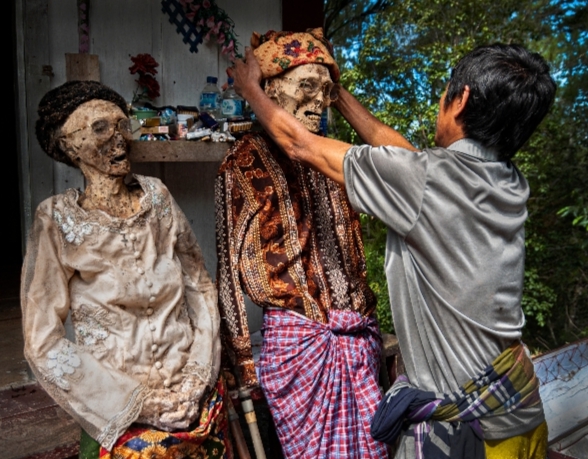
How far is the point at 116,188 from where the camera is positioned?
219 centimetres

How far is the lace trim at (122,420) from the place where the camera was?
1.95 metres

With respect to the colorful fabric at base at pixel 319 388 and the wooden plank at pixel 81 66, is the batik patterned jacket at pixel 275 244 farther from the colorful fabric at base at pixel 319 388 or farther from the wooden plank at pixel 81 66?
the wooden plank at pixel 81 66

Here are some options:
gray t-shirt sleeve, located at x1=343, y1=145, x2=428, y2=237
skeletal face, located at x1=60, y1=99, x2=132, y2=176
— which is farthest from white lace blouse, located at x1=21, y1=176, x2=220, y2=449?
gray t-shirt sleeve, located at x1=343, y1=145, x2=428, y2=237

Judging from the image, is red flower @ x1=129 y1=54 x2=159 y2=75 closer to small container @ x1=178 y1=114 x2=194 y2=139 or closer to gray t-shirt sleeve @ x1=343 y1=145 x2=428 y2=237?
small container @ x1=178 y1=114 x2=194 y2=139

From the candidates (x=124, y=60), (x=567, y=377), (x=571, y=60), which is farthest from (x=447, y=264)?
(x=571, y=60)

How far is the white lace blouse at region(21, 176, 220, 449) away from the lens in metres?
1.95

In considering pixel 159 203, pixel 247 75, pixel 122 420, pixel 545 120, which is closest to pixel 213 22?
pixel 247 75

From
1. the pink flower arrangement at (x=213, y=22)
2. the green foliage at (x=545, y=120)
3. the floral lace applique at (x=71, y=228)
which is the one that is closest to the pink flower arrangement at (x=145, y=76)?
the pink flower arrangement at (x=213, y=22)

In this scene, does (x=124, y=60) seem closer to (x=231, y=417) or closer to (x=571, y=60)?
(x=231, y=417)

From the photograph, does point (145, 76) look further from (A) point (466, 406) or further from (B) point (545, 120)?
(B) point (545, 120)

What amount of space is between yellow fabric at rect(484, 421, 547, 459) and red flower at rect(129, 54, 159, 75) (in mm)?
2323

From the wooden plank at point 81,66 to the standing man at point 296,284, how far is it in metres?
0.74

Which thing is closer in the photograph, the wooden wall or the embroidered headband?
the embroidered headband

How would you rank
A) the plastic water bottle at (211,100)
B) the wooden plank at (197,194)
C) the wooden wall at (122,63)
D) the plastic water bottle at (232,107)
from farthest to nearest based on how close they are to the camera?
1. the wooden plank at (197,194)
2. the plastic water bottle at (211,100)
3. the plastic water bottle at (232,107)
4. the wooden wall at (122,63)
